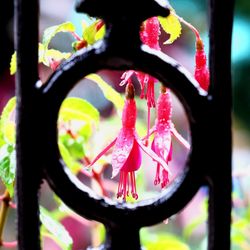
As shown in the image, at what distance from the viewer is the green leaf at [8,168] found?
1.55 feet

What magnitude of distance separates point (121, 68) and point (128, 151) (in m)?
0.13

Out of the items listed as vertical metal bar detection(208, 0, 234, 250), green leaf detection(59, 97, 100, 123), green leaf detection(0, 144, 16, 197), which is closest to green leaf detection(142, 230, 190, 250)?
green leaf detection(59, 97, 100, 123)

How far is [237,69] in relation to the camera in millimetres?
1959

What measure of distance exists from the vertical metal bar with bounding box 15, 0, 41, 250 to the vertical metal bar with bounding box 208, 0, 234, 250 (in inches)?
3.4

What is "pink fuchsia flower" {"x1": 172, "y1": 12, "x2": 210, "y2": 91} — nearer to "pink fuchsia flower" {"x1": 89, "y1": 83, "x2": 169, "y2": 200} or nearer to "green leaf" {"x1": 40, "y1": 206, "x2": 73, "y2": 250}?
"pink fuchsia flower" {"x1": 89, "y1": 83, "x2": 169, "y2": 200}

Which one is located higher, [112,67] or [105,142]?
[112,67]

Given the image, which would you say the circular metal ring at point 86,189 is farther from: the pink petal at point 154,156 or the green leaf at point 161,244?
the green leaf at point 161,244

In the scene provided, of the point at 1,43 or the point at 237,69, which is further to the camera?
the point at 237,69

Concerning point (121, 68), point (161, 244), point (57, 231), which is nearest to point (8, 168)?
point (57, 231)

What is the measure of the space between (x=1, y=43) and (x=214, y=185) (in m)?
1.30

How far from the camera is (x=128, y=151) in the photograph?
1.44 feet

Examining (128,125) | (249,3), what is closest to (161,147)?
(128,125)

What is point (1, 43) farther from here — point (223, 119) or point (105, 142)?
point (223, 119)

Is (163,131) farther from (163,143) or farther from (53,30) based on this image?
(53,30)
